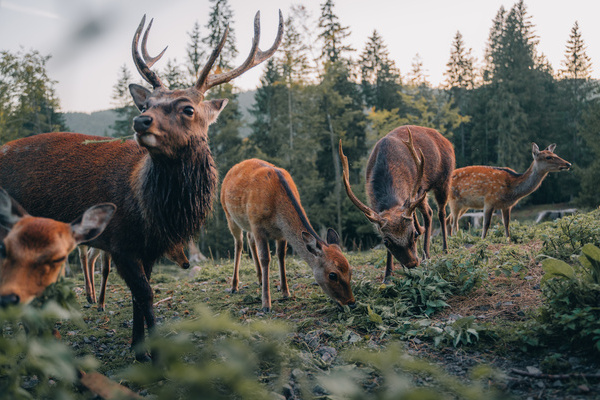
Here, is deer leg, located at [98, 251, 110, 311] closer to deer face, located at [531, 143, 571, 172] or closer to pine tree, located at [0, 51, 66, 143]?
deer face, located at [531, 143, 571, 172]

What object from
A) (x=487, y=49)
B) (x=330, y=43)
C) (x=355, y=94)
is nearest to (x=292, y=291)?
(x=330, y=43)

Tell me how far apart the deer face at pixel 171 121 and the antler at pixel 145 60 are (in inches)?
10.5

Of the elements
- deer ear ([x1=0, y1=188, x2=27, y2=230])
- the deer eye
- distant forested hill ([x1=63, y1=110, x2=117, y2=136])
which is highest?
distant forested hill ([x1=63, y1=110, x2=117, y2=136])

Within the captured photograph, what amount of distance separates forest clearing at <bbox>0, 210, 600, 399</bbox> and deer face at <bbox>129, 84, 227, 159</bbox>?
4.82 ft

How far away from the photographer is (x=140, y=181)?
4.16 metres

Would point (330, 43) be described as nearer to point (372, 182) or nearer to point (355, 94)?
point (355, 94)

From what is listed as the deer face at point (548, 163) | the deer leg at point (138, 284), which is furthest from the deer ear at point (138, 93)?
the deer face at point (548, 163)

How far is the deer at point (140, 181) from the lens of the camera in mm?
3953

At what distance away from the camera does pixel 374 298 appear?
4961mm

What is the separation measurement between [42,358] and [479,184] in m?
10.4

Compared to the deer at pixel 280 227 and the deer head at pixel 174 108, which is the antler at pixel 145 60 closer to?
the deer head at pixel 174 108

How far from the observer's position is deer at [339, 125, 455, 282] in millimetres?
5406

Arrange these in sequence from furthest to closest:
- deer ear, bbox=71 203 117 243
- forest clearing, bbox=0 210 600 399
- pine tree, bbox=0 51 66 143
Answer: pine tree, bbox=0 51 66 143, deer ear, bbox=71 203 117 243, forest clearing, bbox=0 210 600 399

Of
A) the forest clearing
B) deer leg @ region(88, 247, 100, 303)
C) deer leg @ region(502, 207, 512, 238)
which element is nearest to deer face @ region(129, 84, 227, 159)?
the forest clearing
